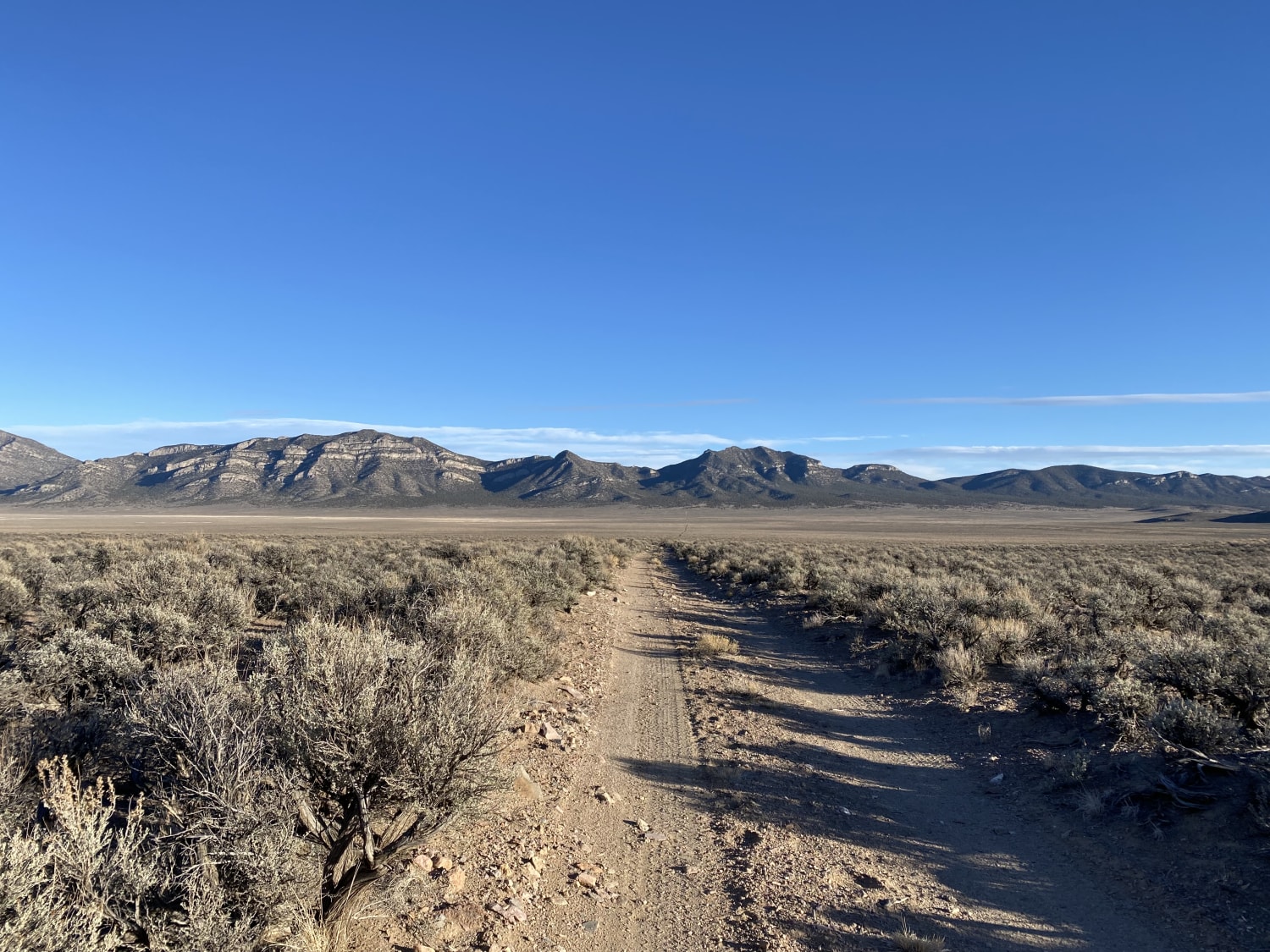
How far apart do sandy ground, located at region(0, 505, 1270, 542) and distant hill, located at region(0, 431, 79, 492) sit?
54.4 metres

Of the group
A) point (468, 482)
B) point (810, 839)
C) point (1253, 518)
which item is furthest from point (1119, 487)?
point (810, 839)

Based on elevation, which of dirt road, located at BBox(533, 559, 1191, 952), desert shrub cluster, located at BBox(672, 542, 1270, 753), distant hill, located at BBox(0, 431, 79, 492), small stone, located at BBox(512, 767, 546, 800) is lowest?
dirt road, located at BBox(533, 559, 1191, 952)

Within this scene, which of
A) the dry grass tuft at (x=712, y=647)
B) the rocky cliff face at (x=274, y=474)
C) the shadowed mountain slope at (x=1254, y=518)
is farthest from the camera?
Result: the rocky cliff face at (x=274, y=474)

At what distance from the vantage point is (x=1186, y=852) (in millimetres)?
5375

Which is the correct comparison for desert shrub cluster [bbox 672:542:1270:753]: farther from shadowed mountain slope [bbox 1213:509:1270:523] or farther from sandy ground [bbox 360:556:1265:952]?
shadowed mountain slope [bbox 1213:509:1270:523]

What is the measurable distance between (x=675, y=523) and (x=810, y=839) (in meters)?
85.5

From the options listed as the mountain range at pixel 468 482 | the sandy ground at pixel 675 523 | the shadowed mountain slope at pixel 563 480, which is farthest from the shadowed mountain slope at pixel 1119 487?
the shadowed mountain slope at pixel 563 480

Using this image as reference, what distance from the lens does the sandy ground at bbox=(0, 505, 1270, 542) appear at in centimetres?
6288

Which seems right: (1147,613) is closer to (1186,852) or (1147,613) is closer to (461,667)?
(1186,852)

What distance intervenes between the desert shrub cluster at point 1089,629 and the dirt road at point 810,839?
177 centimetres

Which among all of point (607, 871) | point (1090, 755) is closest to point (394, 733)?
point (607, 871)

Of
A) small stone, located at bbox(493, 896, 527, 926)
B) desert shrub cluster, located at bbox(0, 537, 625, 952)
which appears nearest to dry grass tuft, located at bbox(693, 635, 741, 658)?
desert shrub cluster, located at bbox(0, 537, 625, 952)

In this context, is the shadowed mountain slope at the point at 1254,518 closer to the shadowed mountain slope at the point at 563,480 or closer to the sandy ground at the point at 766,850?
the shadowed mountain slope at the point at 563,480

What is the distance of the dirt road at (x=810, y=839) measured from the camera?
471 cm
